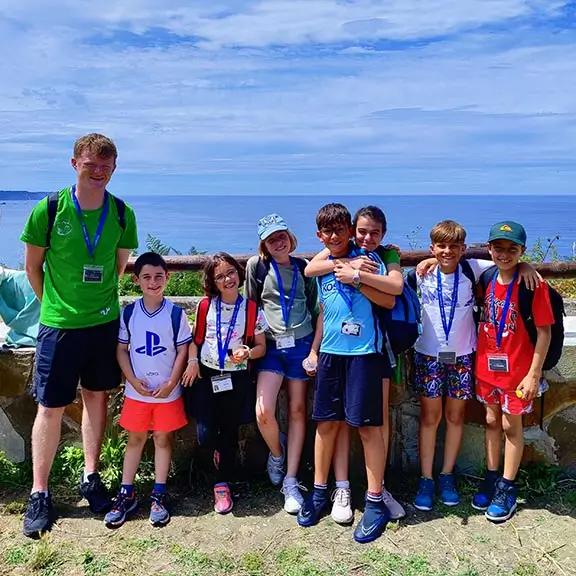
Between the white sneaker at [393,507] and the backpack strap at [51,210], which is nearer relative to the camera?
the backpack strap at [51,210]

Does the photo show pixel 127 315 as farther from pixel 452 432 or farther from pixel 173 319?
pixel 452 432

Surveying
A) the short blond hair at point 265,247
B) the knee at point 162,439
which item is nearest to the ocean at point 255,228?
the short blond hair at point 265,247

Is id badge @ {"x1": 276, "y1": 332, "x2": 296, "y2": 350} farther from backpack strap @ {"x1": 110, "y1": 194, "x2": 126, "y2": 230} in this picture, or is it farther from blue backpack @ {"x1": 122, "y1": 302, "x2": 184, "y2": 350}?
backpack strap @ {"x1": 110, "y1": 194, "x2": 126, "y2": 230}

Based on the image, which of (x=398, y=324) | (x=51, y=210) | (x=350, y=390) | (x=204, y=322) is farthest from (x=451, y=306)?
(x=51, y=210)

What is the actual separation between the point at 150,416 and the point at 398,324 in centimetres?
162

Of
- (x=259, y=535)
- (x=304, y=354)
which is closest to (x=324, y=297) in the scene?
(x=304, y=354)

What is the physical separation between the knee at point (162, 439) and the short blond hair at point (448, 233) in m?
2.05

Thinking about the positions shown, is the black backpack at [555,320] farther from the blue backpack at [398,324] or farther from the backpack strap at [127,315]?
the backpack strap at [127,315]

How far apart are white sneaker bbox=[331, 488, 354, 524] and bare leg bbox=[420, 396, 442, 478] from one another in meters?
0.54

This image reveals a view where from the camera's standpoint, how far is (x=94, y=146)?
12.5ft

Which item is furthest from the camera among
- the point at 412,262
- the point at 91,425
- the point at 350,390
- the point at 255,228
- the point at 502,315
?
the point at 255,228

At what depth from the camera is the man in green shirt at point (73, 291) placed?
12.5 ft

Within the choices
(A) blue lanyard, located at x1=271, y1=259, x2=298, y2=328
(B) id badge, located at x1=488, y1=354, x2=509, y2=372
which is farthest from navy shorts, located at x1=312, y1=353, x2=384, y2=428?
(B) id badge, located at x1=488, y1=354, x2=509, y2=372

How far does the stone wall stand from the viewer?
4355mm
